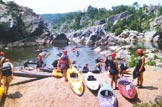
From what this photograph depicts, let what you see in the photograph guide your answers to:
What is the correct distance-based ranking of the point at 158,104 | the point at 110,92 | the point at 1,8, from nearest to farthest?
the point at 158,104, the point at 110,92, the point at 1,8

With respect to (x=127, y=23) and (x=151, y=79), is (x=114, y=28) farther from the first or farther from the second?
(x=151, y=79)

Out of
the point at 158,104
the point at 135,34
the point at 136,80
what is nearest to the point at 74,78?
the point at 136,80

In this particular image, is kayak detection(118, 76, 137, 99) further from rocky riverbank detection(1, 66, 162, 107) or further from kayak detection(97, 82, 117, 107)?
kayak detection(97, 82, 117, 107)

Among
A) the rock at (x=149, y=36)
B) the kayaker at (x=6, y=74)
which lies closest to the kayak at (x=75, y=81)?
the kayaker at (x=6, y=74)

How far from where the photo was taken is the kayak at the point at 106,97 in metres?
17.0

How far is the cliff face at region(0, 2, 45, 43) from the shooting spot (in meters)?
94.8

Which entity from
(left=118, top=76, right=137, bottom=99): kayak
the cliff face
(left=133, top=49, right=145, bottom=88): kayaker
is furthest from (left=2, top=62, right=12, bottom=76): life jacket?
the cliff face

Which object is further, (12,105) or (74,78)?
(74,78)

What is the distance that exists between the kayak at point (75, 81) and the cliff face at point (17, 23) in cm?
7492

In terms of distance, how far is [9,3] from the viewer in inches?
4486

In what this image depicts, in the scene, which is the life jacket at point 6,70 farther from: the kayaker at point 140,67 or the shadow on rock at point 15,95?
the kayaker at point 140,67

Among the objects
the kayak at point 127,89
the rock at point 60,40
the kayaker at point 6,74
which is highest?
the kayaker at point 6,74

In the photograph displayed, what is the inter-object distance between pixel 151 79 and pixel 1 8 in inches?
3388

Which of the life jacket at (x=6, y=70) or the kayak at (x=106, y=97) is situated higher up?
the life jacket at (x=6, y=70)
